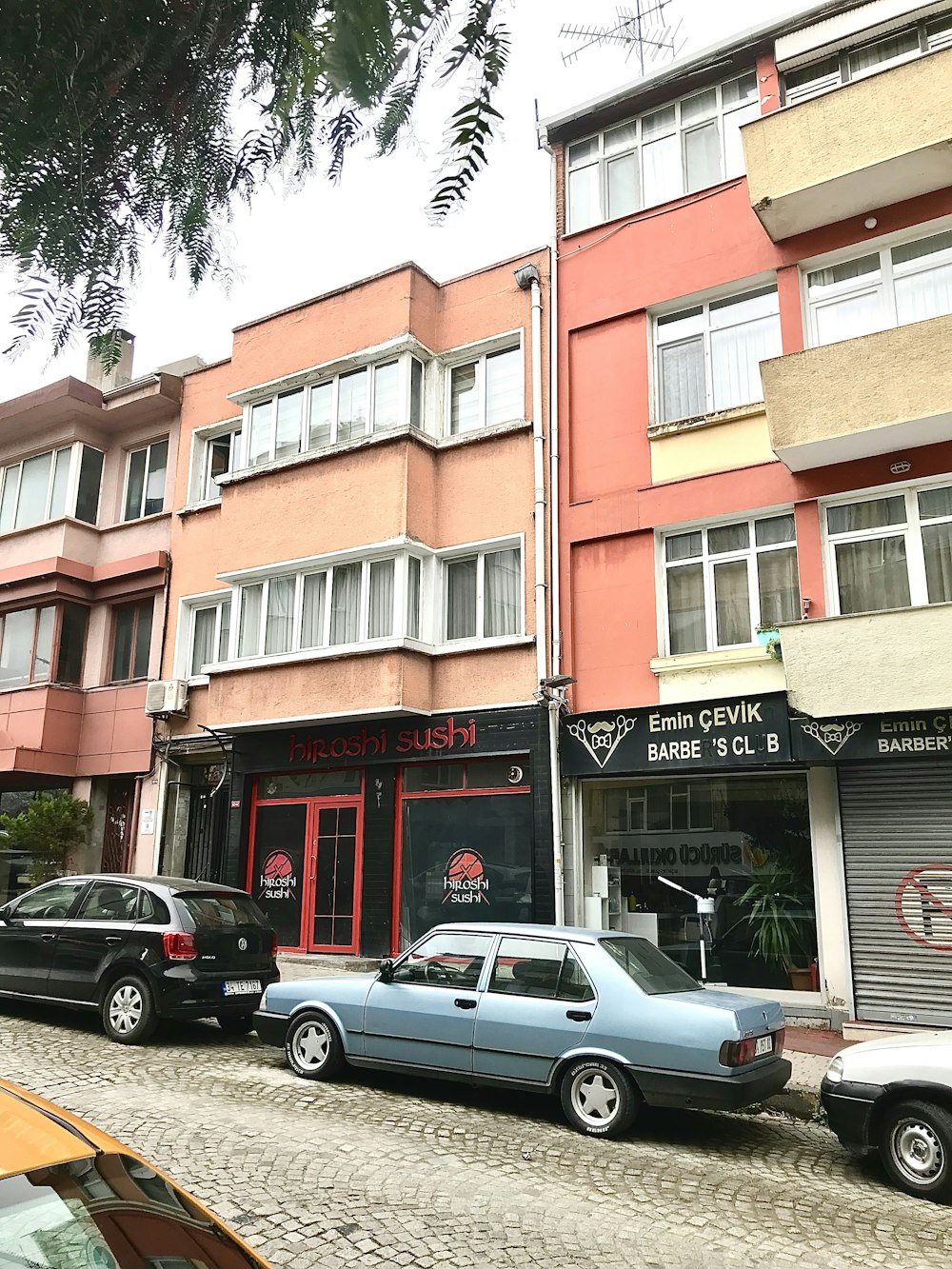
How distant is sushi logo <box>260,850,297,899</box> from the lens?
15.9 m

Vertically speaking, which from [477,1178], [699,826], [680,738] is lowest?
[477,1178]

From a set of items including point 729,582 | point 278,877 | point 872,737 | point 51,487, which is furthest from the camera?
point 51,487

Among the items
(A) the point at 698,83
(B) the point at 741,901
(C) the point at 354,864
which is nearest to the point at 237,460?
(C) the point at 354,864

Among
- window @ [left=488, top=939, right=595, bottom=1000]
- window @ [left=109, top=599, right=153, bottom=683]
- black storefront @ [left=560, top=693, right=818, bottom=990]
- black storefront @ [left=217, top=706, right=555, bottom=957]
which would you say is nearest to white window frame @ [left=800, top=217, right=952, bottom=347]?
black storefront @ [left=560, top=693, right=818, bottom=990]

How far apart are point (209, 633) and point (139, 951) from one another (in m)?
8.94

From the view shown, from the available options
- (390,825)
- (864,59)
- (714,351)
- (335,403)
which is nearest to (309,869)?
(390,825)

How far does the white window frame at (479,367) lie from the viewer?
1560cm

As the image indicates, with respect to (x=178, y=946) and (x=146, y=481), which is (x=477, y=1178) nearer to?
(x=178, y=946)

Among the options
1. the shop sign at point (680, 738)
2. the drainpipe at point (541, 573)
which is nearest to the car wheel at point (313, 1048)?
the drainpipe at point (541, 573)

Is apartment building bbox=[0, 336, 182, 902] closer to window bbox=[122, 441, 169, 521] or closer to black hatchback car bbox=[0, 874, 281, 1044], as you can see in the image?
window bbox=[122, 441, 169, 521]

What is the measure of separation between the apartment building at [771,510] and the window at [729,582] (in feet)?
0.10

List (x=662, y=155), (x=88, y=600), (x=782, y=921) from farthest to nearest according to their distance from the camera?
1. (x=88, y=600)
2. (x=662, y=155)
3. (x=782, y=921)

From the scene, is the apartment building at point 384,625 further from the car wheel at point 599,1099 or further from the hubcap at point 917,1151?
the hubcap at point 917,1151

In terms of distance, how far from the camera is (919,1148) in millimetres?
6223
